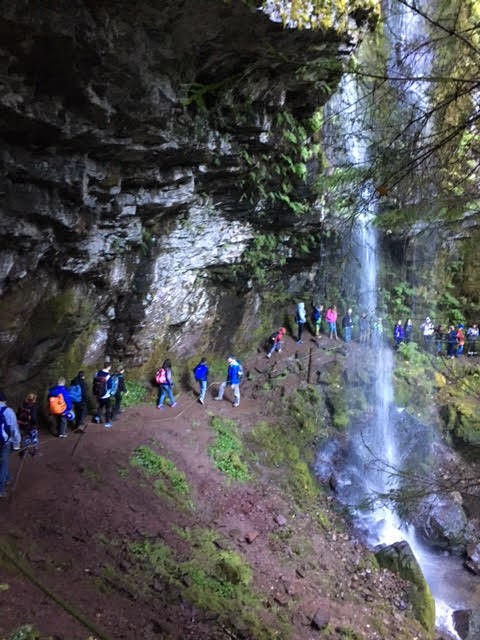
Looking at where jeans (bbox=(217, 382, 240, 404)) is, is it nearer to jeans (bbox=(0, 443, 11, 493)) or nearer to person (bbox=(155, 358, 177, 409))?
person (bbox=(155, 358, 177, 409))

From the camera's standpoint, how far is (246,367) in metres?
16.6

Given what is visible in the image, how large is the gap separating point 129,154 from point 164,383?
22.2ft

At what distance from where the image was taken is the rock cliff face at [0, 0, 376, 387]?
5773mm

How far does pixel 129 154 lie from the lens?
8148 millimetres

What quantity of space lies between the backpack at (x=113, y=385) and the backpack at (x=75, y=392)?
29.7 inches

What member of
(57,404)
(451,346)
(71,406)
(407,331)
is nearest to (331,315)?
(407,331)

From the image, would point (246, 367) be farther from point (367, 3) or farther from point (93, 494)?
point (367, 3)

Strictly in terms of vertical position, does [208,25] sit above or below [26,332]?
above

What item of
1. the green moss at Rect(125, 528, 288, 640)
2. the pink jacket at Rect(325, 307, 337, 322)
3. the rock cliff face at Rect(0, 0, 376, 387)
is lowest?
the green moss at Rect(125, 528, 288, 640)

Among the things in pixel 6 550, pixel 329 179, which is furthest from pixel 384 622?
pixel 329 179

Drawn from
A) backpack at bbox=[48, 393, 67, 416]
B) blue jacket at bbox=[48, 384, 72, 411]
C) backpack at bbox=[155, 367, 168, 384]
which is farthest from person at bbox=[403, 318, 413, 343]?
backpack at bbox=[48, 393, 67, 416]

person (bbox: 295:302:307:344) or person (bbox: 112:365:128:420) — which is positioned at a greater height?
person (bbox: 295:302:307:344)

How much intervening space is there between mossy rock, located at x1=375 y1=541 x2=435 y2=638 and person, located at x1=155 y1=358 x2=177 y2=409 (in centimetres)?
685

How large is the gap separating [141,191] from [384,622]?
32.5ft
